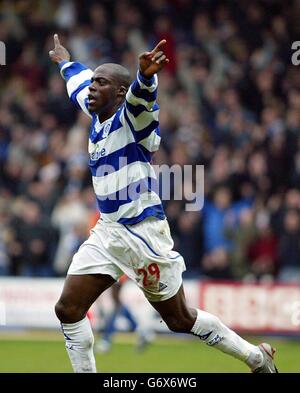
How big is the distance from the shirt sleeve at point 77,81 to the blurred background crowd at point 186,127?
4.39 metres

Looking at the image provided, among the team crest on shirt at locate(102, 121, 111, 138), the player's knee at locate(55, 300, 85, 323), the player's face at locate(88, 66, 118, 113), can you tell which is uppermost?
the player's face at locate(88, 66, 118, 113)

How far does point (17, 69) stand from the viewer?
59.4 feet

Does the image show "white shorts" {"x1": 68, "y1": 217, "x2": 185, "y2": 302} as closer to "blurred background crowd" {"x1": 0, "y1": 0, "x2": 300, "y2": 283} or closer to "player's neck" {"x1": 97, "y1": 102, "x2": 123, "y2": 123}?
"player's neck" {"x1": 97, "y1": 102, "x2": 123, "y2": 123}

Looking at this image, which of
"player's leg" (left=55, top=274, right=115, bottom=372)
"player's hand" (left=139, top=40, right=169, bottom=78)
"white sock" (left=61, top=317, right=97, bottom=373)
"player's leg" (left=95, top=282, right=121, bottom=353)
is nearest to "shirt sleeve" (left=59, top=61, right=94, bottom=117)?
"player's hand" (left=139, top=40, right=169, bottom=78)

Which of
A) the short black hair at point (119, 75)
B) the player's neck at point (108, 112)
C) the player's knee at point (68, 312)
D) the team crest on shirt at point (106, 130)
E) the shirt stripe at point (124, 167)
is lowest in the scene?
the player's knee at point (68, 312)

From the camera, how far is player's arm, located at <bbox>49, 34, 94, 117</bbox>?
852 cm

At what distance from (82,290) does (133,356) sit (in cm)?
466

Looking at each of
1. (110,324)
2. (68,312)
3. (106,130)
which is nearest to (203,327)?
(68,312)

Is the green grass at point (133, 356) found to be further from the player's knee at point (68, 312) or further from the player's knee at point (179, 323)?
the player's knee at point (68, 312)

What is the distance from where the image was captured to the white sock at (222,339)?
307 inches

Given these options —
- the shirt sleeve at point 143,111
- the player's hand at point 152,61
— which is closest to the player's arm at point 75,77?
the shirt sleeve at point 143,111

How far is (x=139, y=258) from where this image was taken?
766cm

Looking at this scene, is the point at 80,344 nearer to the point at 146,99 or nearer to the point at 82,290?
the point at 82,290
